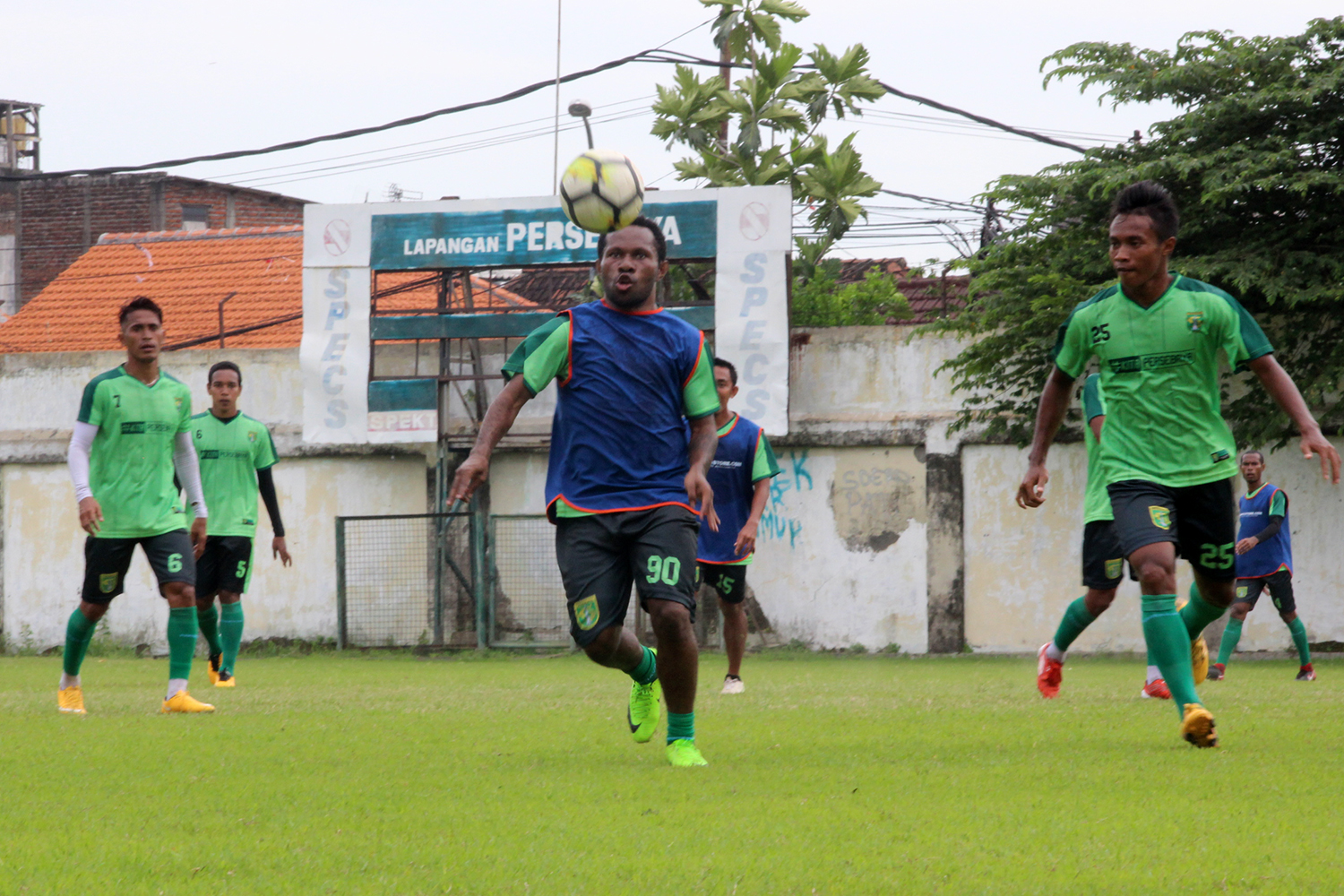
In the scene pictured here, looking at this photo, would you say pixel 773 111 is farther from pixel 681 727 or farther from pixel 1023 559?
pixel 681 727

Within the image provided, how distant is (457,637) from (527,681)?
6.60 meters

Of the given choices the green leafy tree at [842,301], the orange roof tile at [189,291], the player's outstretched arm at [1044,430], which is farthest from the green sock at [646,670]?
the orange roof tile at [189,291]

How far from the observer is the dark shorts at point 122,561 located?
873 centimetres

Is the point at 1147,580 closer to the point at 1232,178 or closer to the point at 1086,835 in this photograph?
the point at 1086,835

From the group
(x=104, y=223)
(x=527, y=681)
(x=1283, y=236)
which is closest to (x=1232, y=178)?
(x=1283, y=236)

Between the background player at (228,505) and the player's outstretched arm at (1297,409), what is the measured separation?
7.59 m

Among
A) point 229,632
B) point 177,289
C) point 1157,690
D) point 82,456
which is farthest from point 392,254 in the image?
point 1157,690

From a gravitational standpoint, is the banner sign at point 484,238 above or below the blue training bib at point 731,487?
above

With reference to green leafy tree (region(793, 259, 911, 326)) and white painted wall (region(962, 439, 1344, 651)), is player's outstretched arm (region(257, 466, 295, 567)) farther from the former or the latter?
green leafy tree (region(793, 259, 911, 326))

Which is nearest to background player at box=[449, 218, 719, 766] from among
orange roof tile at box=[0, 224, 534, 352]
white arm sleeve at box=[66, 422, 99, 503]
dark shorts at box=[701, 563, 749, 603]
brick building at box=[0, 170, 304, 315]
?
white arm sleeve at box=[66, 422, 99, 503]

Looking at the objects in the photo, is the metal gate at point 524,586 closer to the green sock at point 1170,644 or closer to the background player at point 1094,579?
the background player at point 1094,579

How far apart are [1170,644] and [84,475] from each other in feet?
18.8

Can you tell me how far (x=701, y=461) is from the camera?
234 inches

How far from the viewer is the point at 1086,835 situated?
4.08 meters
